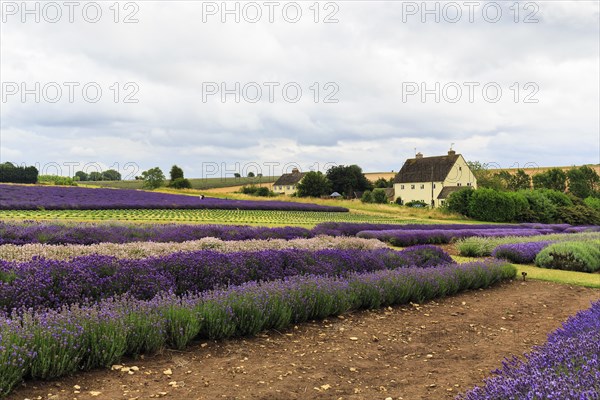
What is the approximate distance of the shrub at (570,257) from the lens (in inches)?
541

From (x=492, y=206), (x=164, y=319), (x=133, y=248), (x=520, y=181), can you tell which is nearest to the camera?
(x=164, y=319)

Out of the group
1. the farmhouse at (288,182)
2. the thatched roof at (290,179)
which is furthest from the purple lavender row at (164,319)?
A: the thatched roof at (290,179)

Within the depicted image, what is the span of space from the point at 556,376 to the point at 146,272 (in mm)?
5456

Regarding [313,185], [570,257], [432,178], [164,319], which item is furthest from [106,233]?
[313,185]

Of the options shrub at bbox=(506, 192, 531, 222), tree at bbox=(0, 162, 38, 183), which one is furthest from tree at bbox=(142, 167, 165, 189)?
shrub at bbox=(506, 192, 531, 222)

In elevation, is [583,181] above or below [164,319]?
above

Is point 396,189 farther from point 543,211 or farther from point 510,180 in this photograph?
point 543,211

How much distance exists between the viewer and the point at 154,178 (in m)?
77.2

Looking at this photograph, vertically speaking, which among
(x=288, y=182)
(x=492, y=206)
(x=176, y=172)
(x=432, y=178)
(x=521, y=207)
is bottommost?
(x=521, y=207)

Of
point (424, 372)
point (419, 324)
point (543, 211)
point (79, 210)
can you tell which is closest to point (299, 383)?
point (424, 372)

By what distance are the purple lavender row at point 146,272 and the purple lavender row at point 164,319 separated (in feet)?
1.11

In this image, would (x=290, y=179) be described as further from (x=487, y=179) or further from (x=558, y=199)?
(x=558, y=199)

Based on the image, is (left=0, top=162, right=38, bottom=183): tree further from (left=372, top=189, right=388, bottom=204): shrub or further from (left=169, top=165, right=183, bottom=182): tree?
(left=372, top=189, right=388, bottom=204): shrub

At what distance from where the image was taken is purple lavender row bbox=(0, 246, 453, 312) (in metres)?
5.82
